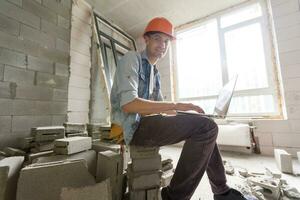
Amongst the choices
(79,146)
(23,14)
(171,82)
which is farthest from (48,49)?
(171,82)

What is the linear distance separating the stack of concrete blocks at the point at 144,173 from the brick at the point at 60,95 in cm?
165

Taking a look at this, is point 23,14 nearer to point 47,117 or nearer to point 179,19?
point 47,117

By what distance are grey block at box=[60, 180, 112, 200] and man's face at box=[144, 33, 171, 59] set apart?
84cm

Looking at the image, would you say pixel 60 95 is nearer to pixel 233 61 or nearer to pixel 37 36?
pixel 37 36

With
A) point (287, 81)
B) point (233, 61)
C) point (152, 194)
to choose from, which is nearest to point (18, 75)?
point (152, 194)

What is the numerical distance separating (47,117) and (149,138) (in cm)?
172

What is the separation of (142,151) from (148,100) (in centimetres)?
32

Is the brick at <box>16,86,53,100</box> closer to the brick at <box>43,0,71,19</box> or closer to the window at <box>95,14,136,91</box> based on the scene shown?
the window at <box>95,14,136,91</box>

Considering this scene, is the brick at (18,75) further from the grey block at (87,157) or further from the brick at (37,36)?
the grey block at (87,157)

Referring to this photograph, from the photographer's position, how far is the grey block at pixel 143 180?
0.93m

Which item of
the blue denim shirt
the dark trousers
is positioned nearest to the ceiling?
the blue denim shirt

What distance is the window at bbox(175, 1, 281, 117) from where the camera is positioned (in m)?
2.56

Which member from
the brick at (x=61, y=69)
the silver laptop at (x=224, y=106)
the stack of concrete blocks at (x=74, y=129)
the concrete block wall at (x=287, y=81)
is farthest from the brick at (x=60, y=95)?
the concrete block wall at (x=287, y=81)

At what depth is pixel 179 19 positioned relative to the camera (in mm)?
3240
